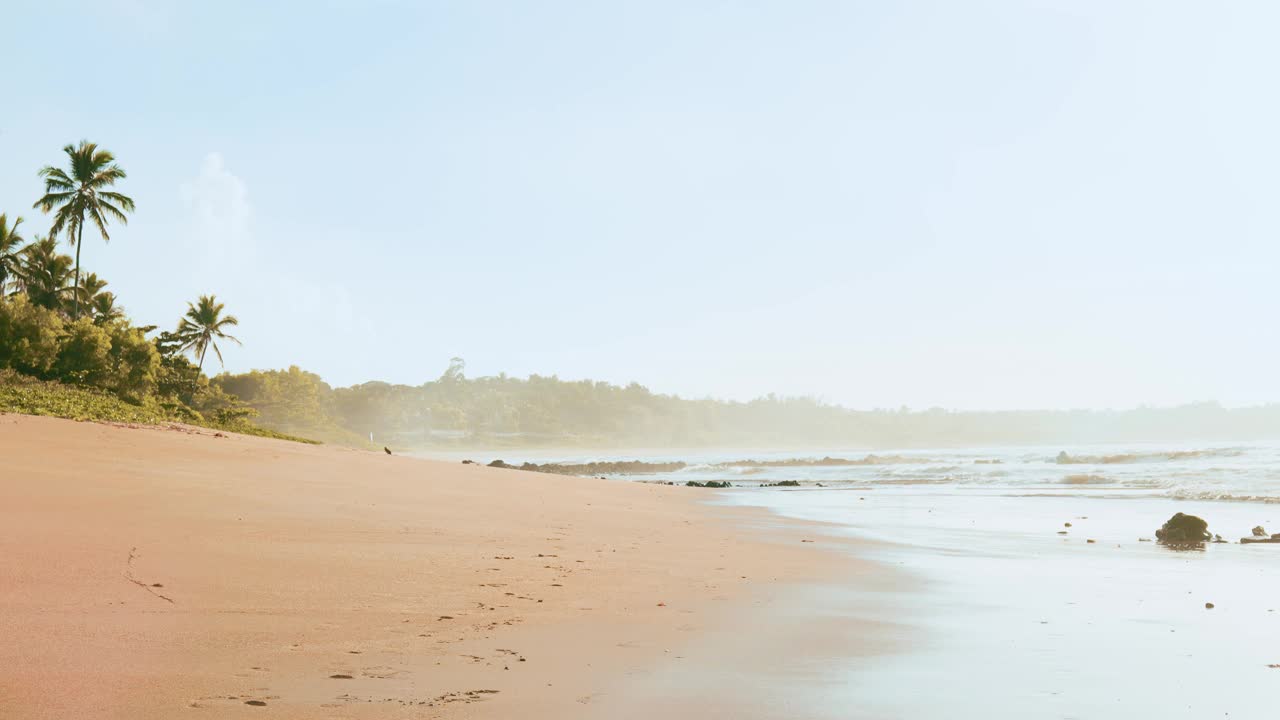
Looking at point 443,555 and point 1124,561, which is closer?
point 443,555

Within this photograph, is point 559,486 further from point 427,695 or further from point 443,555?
point 427,695

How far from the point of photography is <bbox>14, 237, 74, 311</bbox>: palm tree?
155 feet

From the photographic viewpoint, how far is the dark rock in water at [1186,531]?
13734mm

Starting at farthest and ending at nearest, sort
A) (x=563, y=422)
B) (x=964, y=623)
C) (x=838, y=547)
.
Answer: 1. (x=563, y=422)
2. (x=838, y=547)
3. (x=964, y=623)

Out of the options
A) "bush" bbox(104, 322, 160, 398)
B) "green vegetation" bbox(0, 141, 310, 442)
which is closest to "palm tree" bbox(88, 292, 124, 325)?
"green vegetation" bbox(0, 141, 310, 442)

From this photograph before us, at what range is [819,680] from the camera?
18.6 ft

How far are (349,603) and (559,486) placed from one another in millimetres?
18624

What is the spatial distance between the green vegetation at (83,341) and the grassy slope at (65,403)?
6cm

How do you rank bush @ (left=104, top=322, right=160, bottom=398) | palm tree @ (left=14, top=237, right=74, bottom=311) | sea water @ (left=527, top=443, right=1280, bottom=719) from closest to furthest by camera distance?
1. sea water @ (left=527, top=443, right=1280, bottom=719)
2. bush @ (left=104, top=322, right=160, bottom=398)
3. palm tree @ (left=14, top=237, right=74, bottom=311)

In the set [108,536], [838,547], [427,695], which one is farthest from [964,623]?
[108,536]

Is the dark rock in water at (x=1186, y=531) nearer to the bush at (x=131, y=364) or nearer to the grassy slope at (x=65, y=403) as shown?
the grassy slope at (x=65, y=403)

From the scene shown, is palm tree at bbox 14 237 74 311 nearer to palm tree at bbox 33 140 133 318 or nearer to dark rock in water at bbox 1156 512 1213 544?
palm tree at bbox 33 140 133 318

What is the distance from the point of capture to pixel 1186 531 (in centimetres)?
1380

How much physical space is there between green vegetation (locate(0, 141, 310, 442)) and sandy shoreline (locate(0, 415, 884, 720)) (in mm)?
13476
